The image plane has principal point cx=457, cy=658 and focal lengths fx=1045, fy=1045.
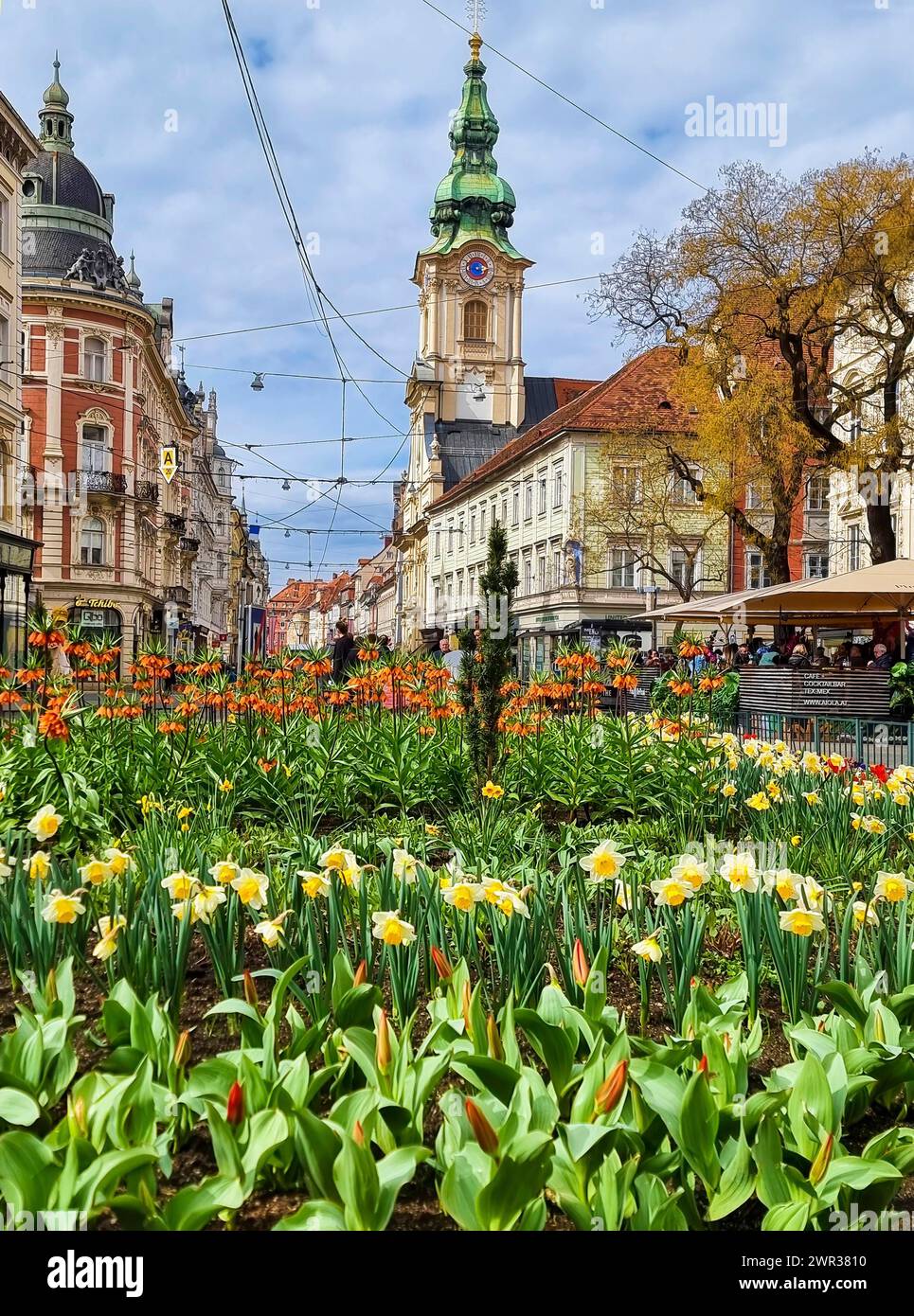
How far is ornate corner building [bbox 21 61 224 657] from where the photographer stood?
1647 inches

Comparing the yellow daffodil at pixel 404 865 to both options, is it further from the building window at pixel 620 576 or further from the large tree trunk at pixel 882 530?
the building window at pixel 620 576

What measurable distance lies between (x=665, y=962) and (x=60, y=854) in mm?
3476

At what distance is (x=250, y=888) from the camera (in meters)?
3.19

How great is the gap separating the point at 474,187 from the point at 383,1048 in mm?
79952

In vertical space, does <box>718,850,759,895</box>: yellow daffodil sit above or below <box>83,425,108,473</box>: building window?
below

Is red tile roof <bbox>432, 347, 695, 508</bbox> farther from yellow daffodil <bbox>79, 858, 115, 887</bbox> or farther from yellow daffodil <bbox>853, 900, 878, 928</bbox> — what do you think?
yellow daffodil <bbox>79, 858, 115, 887</bbox>

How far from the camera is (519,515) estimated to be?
43688 mm

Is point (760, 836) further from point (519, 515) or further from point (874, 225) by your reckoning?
point (519, 515)

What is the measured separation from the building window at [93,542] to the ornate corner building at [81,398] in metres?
0.04

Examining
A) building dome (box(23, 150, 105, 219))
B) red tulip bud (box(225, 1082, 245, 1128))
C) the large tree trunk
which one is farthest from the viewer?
building dome (box(23, 150, 105, 219))

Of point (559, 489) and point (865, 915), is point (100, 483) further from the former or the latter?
point (865, 915)

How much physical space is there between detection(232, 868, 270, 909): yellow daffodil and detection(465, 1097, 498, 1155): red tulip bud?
1.17 meters

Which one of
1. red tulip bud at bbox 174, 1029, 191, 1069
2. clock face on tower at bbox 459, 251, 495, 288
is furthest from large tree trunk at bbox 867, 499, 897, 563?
clock face on tower at bbox 459, 251, 495, 288

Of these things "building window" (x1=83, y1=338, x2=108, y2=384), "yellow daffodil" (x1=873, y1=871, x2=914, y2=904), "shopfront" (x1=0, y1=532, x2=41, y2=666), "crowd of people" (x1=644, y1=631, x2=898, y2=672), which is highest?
"building window" (x1=83, y1=338, x2=108, y2=384)
